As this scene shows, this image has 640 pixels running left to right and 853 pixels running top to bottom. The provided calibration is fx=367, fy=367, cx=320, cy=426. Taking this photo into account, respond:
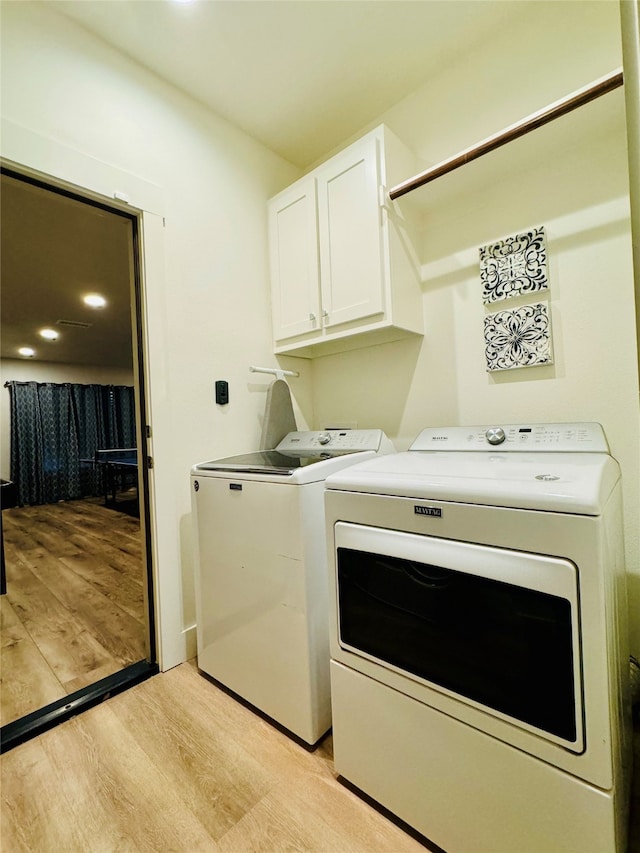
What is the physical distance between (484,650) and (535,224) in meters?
1.55

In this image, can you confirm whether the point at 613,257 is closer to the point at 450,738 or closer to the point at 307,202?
the point at 307,202

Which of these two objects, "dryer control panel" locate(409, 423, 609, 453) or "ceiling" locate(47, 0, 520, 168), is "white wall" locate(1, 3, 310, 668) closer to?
"ceiling" locate(47, 0, 520, 168)

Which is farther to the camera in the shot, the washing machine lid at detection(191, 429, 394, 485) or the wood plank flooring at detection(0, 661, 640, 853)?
the washing machine lid at detection(191, 429, 394, 485)

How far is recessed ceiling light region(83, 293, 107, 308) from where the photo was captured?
12.4 feet

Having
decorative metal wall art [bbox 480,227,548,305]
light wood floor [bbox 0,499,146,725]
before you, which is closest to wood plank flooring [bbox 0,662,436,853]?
light wood floor [bbox 0,499,146,725]

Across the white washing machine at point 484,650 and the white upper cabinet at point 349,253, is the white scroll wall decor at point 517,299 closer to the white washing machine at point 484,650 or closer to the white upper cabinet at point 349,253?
the white upper cabinet at point 349,253

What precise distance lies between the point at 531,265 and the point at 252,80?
1559 mm

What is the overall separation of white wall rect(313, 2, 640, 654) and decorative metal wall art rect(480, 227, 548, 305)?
1.9 inches

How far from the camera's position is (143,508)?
1.66 meters

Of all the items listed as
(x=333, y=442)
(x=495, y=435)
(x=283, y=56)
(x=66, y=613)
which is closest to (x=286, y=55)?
(x=283, y=56)

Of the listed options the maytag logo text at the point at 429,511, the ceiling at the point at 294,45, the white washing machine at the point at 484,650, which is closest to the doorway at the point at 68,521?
the ceiling at the point at 294,45

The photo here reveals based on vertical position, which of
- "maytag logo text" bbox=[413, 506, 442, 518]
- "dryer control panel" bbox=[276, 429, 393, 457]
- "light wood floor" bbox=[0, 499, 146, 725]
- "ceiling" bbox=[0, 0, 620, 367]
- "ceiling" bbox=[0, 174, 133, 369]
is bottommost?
"light wood floor" bbox=[0, 499, 146, 725]

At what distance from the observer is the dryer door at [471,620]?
2.31 feet

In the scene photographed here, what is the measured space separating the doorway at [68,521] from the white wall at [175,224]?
97mm
